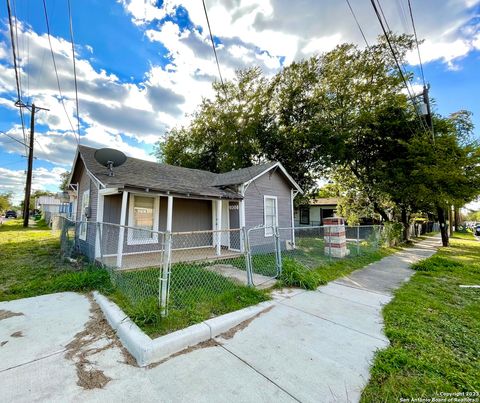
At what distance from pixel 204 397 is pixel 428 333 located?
3269mm

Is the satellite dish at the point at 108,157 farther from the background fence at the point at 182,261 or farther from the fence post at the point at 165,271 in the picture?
the fence post at the point at 165,271

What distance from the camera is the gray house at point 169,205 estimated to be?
747 centimetres

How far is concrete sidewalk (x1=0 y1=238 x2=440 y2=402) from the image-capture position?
86.0 inches

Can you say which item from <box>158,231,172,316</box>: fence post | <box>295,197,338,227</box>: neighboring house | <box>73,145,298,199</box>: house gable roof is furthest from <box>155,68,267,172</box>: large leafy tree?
<box>158,231,172,316</box>: fence post

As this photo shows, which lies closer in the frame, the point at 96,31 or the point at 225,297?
the point at 225,297

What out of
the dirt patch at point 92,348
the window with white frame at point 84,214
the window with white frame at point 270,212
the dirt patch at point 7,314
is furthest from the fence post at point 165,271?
the window with white frame at point 270,212

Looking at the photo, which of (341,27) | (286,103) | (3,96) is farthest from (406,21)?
(3,96)

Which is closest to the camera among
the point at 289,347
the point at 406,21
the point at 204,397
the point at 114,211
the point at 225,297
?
the point at 204,397

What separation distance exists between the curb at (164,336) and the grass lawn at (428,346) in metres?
1.88

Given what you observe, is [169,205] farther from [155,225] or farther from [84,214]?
[84,214]

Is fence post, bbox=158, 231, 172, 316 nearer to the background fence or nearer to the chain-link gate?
the background fence

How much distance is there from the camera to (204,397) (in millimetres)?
2129

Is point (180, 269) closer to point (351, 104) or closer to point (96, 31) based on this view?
point (96, 31)

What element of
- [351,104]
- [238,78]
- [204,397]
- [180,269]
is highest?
[238,78]
